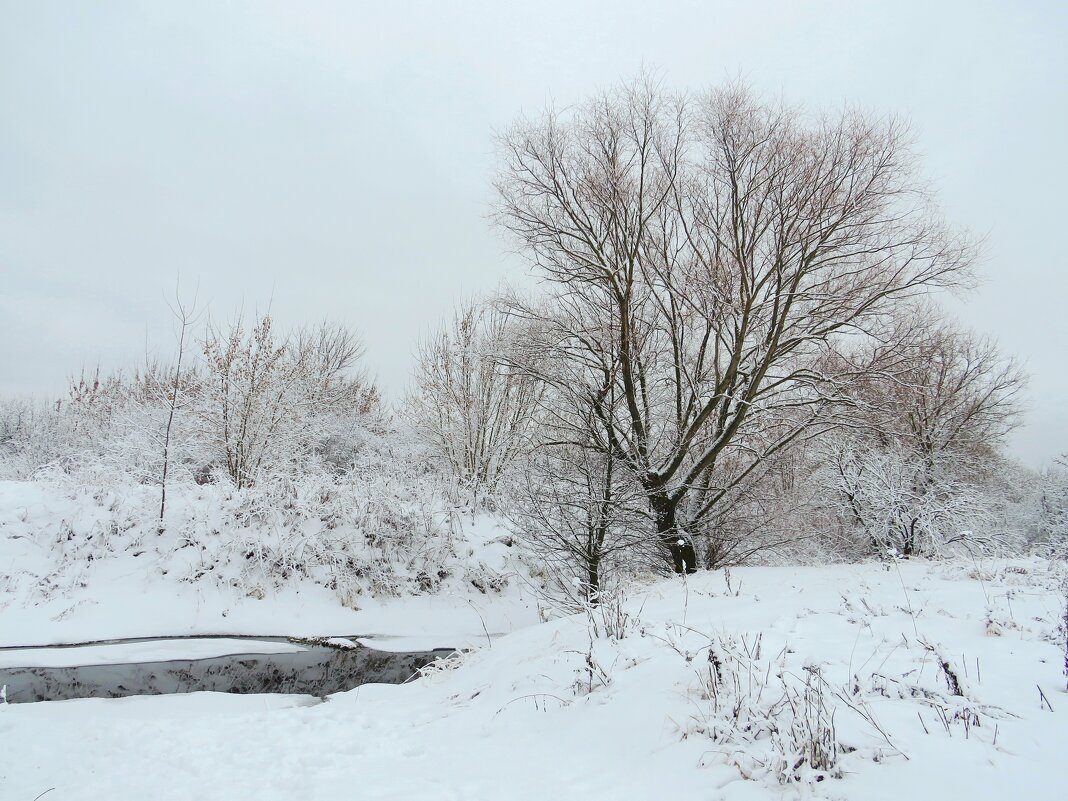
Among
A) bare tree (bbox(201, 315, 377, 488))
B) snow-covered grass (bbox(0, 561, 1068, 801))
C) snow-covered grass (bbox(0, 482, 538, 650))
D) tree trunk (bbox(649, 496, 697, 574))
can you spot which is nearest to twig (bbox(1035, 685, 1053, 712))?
snow-covered grass (bbox(0, 561, 1068, 801))

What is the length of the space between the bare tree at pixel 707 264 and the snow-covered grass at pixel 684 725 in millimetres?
4905

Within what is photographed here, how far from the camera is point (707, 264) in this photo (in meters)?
11.1

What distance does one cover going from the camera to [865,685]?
3543 millimetres

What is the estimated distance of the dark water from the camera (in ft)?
24.5

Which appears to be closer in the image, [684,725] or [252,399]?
[684,725]

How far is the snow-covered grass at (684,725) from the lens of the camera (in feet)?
9.09

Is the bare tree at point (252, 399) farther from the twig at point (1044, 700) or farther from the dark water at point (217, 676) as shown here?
the twig at point (1044, 700)

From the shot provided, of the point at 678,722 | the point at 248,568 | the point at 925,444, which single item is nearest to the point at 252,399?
the point at 248,568

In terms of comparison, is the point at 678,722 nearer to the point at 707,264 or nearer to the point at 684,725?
the point at 684,725

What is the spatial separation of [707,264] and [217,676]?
10791mm

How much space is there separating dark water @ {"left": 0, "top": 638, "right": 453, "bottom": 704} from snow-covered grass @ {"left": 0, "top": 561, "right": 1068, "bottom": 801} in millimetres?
1615

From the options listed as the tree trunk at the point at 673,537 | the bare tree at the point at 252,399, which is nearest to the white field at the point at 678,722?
the tree trunk at the point at 673,537

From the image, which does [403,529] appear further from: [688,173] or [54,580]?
[688,173]

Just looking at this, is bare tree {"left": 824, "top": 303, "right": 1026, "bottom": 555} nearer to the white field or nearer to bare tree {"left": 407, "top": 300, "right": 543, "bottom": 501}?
the white field
